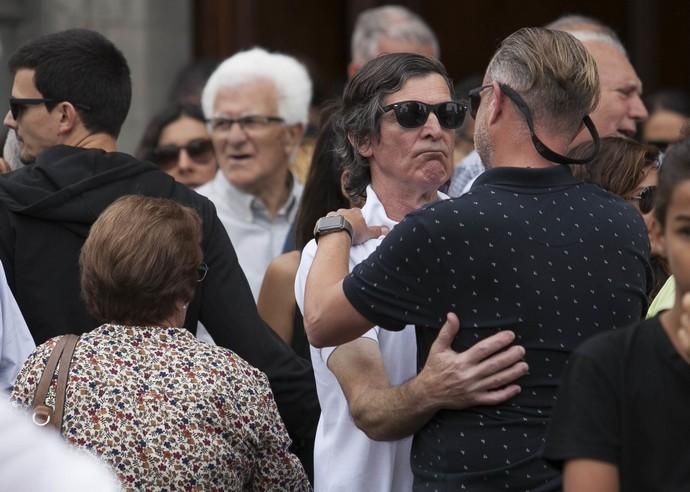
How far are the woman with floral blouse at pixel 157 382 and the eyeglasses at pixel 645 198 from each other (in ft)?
4.37

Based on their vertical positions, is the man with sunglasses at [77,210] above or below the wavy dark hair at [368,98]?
below

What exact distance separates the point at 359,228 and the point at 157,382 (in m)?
0.64

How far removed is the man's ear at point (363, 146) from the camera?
13.2ft

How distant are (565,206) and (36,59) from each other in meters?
1.91

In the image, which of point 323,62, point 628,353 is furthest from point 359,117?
point 323,62

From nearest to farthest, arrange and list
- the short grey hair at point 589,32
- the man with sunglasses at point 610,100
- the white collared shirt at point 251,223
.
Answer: the man with sunglasses at point 610,100 → the short grey hair at point 589,32 → the white collared shirt at point 251,223

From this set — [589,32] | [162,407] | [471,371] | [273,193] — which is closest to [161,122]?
[273,193]

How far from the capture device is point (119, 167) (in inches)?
169

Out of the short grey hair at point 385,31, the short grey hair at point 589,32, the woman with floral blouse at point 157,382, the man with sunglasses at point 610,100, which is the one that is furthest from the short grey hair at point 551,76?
the short grey hair at point 385,31

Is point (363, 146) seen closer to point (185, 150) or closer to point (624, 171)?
point (624, 171)

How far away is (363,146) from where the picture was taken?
4023 mm

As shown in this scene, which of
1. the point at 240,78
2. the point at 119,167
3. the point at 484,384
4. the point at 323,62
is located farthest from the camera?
the point at 323,62

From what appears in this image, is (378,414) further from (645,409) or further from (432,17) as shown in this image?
(432,17)

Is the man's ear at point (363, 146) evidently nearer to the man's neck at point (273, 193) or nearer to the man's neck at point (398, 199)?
the man's neck at point (398, 199)
